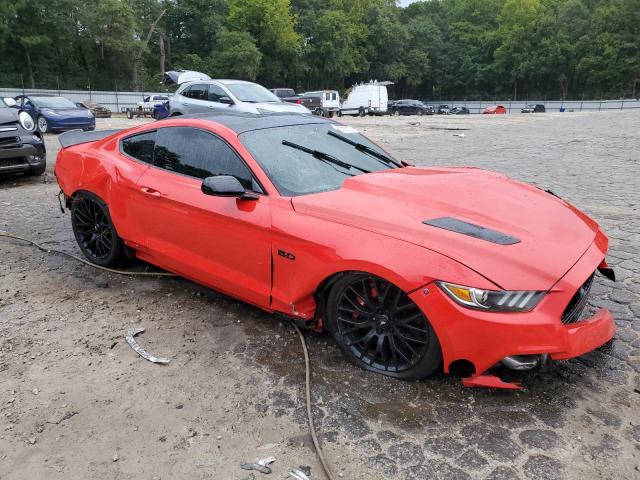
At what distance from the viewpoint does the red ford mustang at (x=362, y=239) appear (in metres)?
2.47

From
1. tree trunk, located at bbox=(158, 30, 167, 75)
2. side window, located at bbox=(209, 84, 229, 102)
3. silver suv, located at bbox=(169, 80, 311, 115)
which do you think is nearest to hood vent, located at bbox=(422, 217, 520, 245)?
silver suv, located at bbox=(169, 80, 311, 115)

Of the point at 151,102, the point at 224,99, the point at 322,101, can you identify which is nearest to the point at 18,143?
the point at 224,99

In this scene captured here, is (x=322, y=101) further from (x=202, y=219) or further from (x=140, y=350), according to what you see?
(x=140, y=350)

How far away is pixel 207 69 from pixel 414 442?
55.4 metres

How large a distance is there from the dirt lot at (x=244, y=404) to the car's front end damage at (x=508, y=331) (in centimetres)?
31

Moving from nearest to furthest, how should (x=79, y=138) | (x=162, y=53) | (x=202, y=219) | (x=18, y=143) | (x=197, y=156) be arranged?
(x=202, y=219), (x=197, y=156), (x=79, y=138), (x=18, y=143), (x=162, y=53)

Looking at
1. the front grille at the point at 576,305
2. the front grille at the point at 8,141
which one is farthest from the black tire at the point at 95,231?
the front grille at the point at 8,141

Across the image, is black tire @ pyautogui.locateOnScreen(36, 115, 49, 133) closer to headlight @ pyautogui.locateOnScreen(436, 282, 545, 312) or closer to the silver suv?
the silver suv

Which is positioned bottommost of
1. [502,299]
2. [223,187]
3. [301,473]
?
[301,473]

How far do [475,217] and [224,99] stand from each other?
1205 centimetres

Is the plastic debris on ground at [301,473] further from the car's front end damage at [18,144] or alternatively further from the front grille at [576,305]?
the car's front end damage at [18,144]

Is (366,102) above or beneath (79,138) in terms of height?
above

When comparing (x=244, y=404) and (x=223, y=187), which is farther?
(x=223, y=187)

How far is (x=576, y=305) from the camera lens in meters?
2.65
